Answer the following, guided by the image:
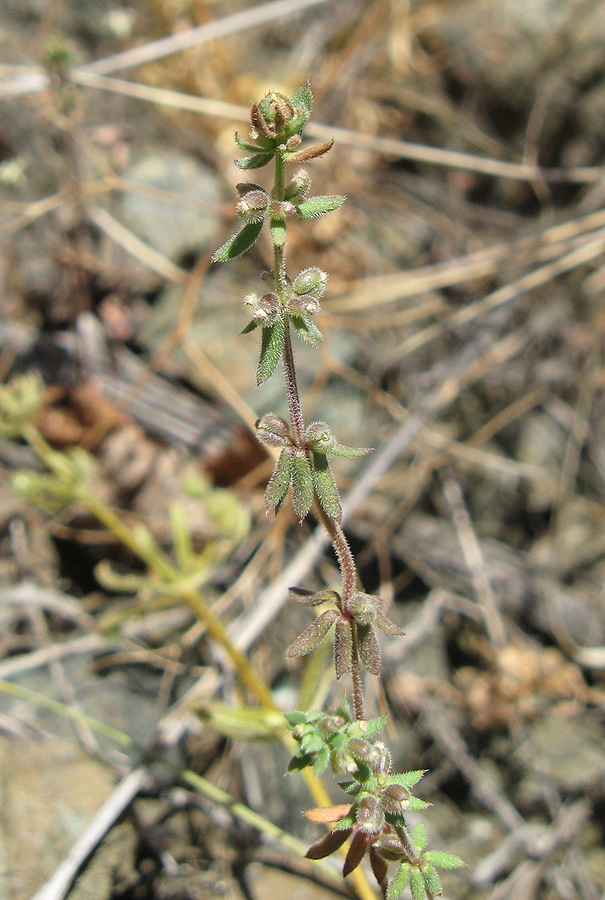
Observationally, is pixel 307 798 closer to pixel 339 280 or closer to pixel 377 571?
pixel 377 571

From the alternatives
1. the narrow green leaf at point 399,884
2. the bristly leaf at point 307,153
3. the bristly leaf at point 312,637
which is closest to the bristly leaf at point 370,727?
the bristly leaf at point 312,637

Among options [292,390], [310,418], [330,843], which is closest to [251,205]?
[292,390]

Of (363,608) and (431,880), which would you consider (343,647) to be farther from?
(431,880)

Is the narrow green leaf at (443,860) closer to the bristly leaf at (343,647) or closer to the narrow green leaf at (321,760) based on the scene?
the narrow green leaf at (321,760)

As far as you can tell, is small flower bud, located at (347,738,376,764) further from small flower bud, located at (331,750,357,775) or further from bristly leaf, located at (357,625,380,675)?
bristly leaf, located at (357,625,380,675)

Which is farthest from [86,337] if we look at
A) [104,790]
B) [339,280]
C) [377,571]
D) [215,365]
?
[104,790]

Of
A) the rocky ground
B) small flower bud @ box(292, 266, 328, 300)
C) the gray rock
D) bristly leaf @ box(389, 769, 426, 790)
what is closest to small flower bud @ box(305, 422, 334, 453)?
small flower bud @ box(292, 266, 328, 300)
